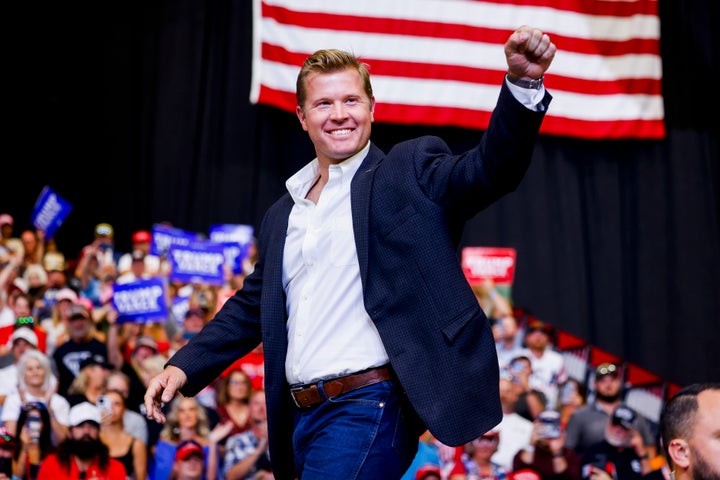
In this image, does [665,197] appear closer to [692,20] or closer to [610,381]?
[692,20]

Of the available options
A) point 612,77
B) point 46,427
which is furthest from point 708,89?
point 46,427

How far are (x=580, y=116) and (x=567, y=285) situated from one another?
2155 mm

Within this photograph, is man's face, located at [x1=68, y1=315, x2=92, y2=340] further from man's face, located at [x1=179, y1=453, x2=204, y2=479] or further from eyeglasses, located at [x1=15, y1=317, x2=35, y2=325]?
man's face, located at [x1=179, y1=453, x2=204, y2=479]

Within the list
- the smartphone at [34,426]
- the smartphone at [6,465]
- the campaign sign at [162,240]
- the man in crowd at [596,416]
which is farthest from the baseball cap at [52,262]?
the man in crowd at [596,416]

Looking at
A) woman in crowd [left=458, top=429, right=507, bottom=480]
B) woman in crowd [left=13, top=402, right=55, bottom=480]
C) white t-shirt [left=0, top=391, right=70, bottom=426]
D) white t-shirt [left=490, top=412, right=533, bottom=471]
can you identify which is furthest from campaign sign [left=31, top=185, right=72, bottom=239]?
woman in crowd [left=458, top=429, right=507, bottom=480]

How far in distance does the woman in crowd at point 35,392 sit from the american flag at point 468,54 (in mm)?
5221

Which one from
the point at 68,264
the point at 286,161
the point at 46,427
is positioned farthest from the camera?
the point at 286,161

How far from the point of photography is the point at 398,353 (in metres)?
2.22

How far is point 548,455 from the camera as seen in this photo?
19.6ft

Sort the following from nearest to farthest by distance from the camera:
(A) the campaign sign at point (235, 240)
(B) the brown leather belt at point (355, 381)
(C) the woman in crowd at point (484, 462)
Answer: (B) the brown leather belt at point (355, 381)
(C) the woman in crowd at point (484, 462)
(A) the campaign sign at point (235, 240)

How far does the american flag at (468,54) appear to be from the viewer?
34.8 feet

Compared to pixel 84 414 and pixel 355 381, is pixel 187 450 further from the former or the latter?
pixel 355 381

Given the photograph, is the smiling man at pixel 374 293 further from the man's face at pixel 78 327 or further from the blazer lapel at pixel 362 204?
the man's face at pixel 78 327

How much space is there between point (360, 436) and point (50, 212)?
25.6 ft
